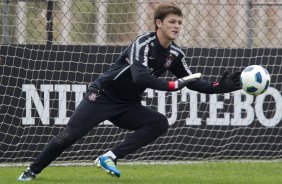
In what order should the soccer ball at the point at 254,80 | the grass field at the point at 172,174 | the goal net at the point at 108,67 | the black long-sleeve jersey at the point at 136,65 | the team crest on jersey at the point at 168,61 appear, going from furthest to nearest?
1. the goal net at the point at 108,67
2. the grass field at the point at 172,174
3. the team crest on jersey at the point at 168,61
4. the black long-sleeve jersey at the point at 136,65
5. the soccer ball at the point at 254,80

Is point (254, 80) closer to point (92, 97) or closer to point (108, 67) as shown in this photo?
point (92, 97)

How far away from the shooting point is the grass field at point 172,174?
882 centimetres

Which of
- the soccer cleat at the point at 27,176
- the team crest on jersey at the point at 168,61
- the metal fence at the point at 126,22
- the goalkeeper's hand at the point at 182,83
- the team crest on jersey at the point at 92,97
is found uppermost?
the metal fence at the point at 126,22

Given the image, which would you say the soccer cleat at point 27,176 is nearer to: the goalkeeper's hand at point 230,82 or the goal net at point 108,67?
the goalkeeper's hand at point 230,82

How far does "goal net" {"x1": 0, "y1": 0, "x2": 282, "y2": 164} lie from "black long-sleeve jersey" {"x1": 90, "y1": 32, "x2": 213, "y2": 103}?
2.58 meters

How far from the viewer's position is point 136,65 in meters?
8.11

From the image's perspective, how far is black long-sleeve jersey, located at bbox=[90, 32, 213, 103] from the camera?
821 centimetres

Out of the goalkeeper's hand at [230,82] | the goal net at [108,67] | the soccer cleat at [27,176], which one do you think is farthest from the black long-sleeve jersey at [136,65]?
the goal net at [108,67]

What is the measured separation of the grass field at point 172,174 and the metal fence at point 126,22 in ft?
6.36

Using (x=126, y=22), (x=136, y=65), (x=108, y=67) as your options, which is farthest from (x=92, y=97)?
(x=126, y=22)

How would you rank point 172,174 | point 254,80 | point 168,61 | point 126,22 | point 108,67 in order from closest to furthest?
point 254,80
point 168,61
point 172,174
point 108,67
point 126,22

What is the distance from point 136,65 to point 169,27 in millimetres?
538

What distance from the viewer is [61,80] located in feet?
36.5

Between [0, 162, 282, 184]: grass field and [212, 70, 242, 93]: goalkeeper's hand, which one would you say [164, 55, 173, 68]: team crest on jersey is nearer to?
[212, 70, 242, 93]: goalkeeper's hand
